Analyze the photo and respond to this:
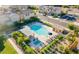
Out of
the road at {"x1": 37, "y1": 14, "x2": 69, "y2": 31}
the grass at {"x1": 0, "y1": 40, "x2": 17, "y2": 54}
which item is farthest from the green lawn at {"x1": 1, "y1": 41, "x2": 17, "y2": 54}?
the road at {"x1": 37, "y1": 14, "x2": 69, "y2": 31}

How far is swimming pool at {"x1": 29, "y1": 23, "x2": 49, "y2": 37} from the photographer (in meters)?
2.39

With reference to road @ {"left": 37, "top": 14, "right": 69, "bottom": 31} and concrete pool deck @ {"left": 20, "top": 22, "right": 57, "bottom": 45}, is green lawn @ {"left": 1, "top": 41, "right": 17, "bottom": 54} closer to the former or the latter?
concrete pool deck @ {"left": 20, "top": 22, "right": 57, "bottom": 45}

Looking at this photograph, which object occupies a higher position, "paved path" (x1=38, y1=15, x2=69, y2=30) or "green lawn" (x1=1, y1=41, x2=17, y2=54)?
"paved path" (x1=38, y1=15, x2=69, y2=30)

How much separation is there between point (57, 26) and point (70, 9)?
0.24 metres

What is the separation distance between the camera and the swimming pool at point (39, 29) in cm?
239

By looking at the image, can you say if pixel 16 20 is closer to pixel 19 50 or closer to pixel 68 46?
pixel 19 50

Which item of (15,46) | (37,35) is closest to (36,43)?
(37,35)

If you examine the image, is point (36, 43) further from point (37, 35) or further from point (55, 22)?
point (55, 22)

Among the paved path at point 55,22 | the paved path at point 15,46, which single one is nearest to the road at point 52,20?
the paved path at point 55,22

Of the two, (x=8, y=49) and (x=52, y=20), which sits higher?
(x=52, y=20)

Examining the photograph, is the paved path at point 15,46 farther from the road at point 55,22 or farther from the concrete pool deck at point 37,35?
the road at point 55,22

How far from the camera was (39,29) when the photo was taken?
2402mm

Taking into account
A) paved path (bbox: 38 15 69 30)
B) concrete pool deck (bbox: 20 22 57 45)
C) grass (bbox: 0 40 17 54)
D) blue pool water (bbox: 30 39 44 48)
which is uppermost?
paved path (bbox: 38 15 69 30)

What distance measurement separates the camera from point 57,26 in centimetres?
240
